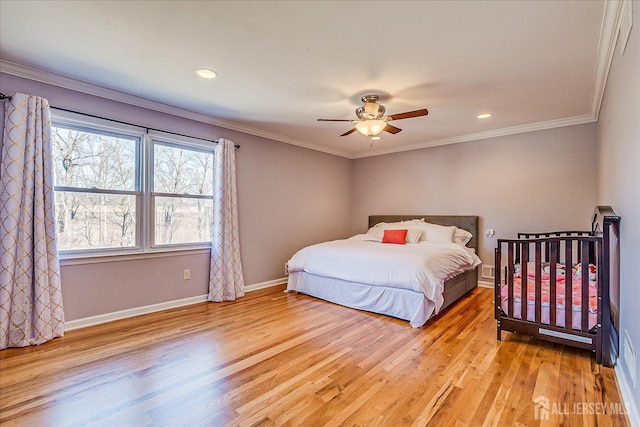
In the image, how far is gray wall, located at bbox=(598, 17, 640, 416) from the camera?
1553mm

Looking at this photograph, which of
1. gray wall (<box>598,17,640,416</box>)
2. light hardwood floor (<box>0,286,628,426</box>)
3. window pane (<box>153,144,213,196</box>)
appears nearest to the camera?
gray wall (<box>598,17,640,416</box>)

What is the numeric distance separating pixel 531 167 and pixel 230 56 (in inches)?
170

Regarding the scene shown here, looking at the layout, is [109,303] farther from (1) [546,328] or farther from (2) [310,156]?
(1) [546,328]

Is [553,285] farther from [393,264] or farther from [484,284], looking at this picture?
[484,284]

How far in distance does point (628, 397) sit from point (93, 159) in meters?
4.78

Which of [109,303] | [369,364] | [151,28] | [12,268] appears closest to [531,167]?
[369,364]

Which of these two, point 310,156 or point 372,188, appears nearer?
point 310,156

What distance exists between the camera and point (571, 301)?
2428 millimetres

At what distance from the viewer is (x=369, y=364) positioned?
93.5 inches

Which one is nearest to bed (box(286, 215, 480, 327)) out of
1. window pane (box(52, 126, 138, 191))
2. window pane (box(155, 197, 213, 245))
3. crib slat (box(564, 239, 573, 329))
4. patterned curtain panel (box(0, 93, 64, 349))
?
crib slat (box(564, 239, 573, 329))

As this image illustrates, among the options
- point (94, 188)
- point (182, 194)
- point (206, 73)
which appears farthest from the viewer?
point (182, 194)

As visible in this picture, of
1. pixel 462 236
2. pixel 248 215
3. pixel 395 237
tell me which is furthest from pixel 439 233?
pixel 248 215

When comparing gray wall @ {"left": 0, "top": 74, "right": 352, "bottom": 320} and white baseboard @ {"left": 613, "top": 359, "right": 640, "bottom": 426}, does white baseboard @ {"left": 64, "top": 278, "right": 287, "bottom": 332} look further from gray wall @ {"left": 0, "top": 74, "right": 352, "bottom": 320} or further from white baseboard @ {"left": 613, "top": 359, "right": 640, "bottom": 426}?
white baseboard @ {"left": 613, "top": 359, "right": 640, "bottom": 426}

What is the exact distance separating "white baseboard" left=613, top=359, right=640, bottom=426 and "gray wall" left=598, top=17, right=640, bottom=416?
34 mm
